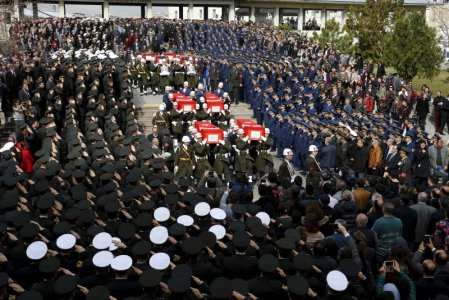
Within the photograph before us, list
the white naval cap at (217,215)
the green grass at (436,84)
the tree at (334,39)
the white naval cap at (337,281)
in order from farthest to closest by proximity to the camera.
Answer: the green grass at (436,84), the tree at (334,39), the white naval cap at (217,215), the white naval cap at (337,281)

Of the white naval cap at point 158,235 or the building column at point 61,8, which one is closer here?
the white naval cap at point 158,235

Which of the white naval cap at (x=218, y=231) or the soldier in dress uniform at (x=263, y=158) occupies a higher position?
the white naval cap at (x=218, y=231)

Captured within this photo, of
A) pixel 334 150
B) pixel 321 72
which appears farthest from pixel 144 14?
pixel 334 150

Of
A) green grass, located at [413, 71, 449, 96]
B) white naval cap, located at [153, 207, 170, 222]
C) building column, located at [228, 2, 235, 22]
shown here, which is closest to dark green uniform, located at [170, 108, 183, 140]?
white naval cap, located at [153, 207, 170, 222]

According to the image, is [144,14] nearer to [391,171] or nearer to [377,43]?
[377,43]

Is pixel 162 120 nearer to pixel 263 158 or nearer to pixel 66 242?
pixel 263 158

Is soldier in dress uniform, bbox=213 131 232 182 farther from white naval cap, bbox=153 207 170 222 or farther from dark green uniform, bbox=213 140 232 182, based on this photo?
white naval cap, bbox=153 207 170 222

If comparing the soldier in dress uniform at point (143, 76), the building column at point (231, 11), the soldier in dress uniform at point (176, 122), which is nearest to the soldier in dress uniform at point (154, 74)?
the soldier in dress uniform at point (143, 76)

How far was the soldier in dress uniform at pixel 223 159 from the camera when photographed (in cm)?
1373

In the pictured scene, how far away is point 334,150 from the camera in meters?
14.2

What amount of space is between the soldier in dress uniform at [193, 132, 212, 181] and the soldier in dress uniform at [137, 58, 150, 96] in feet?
30.5

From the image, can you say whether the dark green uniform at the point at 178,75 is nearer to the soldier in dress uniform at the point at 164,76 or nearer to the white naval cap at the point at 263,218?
the soldier in dress uniform at the point at 164,76

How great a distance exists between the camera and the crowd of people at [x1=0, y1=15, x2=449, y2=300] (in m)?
5.72

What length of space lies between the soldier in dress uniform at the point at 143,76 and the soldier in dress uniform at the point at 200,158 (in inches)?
366
